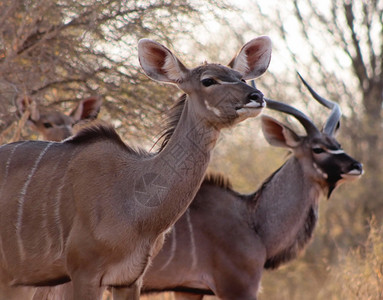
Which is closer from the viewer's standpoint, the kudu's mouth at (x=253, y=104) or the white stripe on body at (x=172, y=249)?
the kudu's mouth at (x=253, y=104)

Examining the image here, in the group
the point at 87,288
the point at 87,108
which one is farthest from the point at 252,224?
the point at 87,288

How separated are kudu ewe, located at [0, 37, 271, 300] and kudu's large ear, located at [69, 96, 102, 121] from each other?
6.13 ft

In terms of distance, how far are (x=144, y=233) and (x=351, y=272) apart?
8.62ft

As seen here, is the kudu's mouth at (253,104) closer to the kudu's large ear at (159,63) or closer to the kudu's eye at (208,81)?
the kudu's eye at (208,81)

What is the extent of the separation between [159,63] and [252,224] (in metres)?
1.88

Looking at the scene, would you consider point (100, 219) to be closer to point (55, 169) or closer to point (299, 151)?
point (55, 169)

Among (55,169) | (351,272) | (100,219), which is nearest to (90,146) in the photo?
(55,169)

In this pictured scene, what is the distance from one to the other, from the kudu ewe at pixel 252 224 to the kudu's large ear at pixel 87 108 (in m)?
1.02

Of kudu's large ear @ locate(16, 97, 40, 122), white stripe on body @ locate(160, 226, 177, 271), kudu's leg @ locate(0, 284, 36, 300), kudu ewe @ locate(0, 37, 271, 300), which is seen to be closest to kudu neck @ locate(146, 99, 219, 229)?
kudu ewe @ locate(0, 37, 271, 300)

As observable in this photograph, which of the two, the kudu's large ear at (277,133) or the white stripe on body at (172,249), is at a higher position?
the kudu's large ear at (277,133)

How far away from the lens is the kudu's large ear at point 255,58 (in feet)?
13.2

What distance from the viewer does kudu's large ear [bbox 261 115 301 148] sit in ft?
19.0

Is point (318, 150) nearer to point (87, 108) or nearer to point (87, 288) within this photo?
point (87, 108)

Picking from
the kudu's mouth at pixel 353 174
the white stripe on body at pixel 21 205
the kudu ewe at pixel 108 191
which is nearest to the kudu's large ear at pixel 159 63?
the kudu ewe at pixel 108 191
